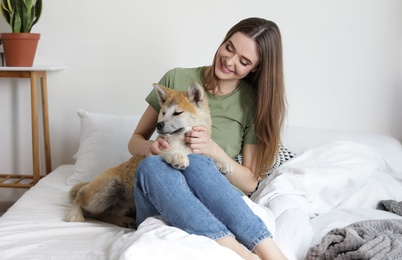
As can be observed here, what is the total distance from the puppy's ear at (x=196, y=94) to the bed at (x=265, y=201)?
37 cm

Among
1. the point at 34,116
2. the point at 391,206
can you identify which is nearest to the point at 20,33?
the point at 34,116

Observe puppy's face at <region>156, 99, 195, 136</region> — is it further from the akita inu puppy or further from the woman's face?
the woman's face

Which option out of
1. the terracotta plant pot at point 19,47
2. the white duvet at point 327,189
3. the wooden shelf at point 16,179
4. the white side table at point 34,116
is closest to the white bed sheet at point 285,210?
the white duvet at point 327,189

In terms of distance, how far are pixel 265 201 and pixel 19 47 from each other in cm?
147

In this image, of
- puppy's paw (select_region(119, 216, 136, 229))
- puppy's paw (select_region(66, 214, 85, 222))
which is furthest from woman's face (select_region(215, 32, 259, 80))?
puppy's paw (select_region(66, 214, 85, 222))

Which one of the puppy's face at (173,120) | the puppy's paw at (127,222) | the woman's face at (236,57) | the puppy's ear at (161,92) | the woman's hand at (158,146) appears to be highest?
the woman's face at (236,57)

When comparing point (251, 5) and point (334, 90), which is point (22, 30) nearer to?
point (251, 5)

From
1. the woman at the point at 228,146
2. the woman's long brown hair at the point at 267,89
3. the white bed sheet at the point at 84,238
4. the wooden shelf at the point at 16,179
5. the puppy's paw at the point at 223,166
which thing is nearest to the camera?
the white bed sheet at the point at 84,238

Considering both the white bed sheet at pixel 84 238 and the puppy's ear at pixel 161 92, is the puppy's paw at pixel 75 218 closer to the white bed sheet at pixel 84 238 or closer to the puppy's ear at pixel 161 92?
the white bed sheet at pixel 84 238

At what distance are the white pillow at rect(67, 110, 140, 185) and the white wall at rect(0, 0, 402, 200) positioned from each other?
289 millimetres

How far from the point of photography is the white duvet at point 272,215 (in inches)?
55.4

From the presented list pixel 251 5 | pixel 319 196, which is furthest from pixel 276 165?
pixel 251 5

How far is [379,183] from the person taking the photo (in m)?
2.11

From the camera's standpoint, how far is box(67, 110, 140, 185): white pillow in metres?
2.38
